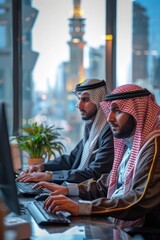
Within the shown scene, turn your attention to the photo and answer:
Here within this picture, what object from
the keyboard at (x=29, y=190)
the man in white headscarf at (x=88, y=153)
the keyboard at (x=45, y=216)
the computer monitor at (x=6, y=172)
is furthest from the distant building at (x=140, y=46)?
the computer monitor at (x=6, y=172)

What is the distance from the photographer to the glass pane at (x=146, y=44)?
4.43m

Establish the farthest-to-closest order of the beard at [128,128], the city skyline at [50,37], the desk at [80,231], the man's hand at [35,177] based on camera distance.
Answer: the city skyline at [50,37]
the man's hand at [35,177]
the beard at [128,128]
the desk at [80,231]

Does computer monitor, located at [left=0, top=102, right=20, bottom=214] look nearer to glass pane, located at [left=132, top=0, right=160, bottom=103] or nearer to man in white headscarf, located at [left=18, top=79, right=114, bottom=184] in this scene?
man in white headscarf, located at [left=18, top=79, right=114, bottom=184]

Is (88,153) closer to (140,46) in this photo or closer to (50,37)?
(140,46)

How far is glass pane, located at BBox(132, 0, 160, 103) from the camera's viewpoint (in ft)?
14.5

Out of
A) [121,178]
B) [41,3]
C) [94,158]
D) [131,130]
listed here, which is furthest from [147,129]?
[41,3]

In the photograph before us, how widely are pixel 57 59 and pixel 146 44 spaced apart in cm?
96

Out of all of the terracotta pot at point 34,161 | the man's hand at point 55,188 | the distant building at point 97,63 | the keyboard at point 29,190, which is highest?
the distant building at point 97,63

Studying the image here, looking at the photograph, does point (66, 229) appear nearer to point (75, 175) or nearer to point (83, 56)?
point (75, 175)

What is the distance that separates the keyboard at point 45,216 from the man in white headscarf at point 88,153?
815mm

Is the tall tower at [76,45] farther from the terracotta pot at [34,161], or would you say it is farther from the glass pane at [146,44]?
the terracotta pot at [34,161]

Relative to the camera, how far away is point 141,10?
442 cm

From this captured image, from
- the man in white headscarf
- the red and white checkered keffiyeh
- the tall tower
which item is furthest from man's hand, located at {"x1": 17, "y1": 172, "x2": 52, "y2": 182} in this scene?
the tall tower

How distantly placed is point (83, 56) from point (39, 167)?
1833 mm
